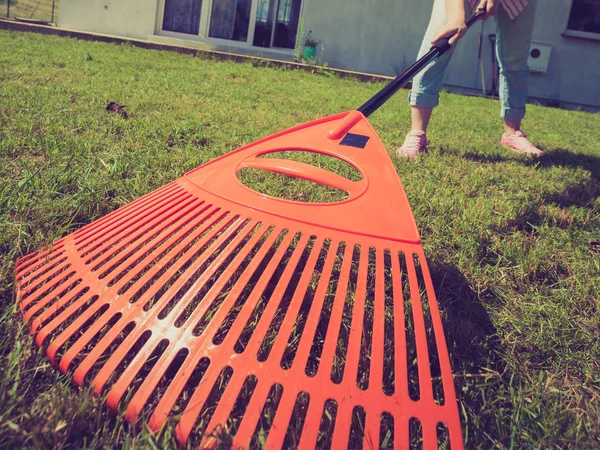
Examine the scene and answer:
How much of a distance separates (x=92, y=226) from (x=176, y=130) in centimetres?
137

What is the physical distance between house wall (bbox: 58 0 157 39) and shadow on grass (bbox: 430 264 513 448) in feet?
29.1

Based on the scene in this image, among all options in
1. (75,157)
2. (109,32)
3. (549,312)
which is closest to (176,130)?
(75,157)

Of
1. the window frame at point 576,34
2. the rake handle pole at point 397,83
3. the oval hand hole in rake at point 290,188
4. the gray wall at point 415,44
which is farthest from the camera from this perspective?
the gray wall at point 415,44

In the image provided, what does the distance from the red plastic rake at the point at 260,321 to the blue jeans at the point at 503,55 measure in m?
1.37

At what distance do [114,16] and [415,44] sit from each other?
5.58m

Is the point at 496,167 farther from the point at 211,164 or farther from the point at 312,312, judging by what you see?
the point at 312,312

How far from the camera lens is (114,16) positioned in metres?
8.59

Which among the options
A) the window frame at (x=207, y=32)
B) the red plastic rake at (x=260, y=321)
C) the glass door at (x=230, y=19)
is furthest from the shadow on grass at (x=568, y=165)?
the glass door at (x=230, y=19)

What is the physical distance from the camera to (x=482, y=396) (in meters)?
0.84

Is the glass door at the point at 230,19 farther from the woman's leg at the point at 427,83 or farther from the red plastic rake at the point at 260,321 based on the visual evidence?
the red plastic rake at the point at 260,321

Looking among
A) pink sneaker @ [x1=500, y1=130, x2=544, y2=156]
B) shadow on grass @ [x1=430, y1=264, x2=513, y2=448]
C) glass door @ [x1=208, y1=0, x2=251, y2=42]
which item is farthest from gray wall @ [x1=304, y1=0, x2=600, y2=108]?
shadow on grass @ [x1=430, y1=264, x2=513, y2=448]

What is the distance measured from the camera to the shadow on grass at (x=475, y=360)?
78cm

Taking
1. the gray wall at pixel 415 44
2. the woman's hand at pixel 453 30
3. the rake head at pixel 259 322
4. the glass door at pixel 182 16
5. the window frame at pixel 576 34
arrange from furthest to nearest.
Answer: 1. the glass door at pixel 182 16
2. the gray wall at pixel 415 44
3. the window frame at pixel 576 34
4. the woman's hand at pixel 453 30
5. the rake head at pixel 259 322

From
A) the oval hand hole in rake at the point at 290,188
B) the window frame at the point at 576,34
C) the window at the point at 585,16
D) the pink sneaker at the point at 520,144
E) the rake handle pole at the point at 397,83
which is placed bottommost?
the oval hand hole in rake at the point at 290,188
